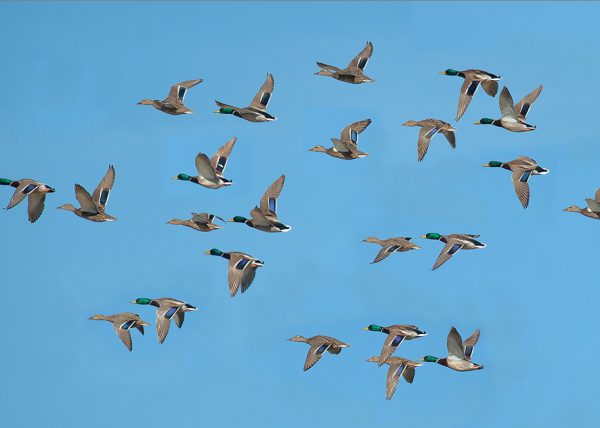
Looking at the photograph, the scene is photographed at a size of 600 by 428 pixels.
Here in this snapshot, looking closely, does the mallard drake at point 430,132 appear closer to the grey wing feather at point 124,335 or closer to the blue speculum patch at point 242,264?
the blue speculum patch at point 242,264

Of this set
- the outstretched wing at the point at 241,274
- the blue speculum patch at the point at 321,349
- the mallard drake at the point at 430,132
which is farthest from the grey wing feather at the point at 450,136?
the outstretched wing at the point at 241,274

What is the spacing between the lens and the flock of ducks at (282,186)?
78.8m

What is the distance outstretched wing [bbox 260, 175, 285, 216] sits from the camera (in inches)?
3159

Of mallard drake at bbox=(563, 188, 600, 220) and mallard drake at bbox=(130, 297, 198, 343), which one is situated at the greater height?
mallard drake at bbox=(563, 188, 600, 220)

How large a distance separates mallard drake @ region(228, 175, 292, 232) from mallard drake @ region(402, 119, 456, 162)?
591 cm

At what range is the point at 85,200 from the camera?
8194 centimetres

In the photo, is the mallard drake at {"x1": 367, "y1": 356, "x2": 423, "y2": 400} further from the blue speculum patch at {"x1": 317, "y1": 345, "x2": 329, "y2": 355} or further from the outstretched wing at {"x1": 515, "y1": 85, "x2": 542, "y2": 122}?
the outstretched wing at {"x1": 515, "y1": 85, "x2": 542, "y2": 122}

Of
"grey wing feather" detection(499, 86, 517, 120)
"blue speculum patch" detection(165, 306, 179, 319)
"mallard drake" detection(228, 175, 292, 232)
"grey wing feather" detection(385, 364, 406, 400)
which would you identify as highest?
"grey wing feather" detection(499, 86, 517, 120)

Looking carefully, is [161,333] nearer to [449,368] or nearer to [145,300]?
[145,300]

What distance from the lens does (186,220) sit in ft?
283

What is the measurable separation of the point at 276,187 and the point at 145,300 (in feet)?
26.2

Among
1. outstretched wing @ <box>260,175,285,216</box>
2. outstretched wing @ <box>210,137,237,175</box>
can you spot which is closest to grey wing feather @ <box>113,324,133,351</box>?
outstretched wing @ <box>260,175,285,216</box>

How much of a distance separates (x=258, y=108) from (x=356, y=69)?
4698 millimetres

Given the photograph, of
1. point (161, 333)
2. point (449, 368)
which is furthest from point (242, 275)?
point (449, 368)
